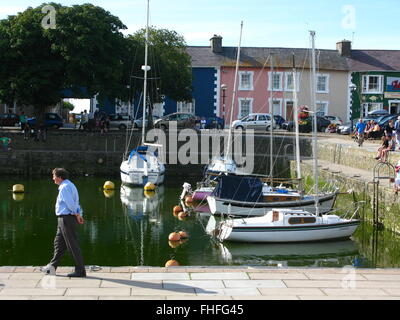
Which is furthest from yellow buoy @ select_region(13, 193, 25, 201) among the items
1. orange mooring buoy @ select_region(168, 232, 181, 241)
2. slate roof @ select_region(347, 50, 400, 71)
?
slate roof @ select_region(347, 50, 400, 71)

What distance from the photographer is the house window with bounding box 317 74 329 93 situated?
49.2 meters

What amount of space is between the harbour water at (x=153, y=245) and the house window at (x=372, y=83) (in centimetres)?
2840

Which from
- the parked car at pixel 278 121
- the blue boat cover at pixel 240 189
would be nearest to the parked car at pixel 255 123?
the parked car at pixel 278 121

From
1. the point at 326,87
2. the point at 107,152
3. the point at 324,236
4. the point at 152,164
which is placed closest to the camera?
the point at 324,236

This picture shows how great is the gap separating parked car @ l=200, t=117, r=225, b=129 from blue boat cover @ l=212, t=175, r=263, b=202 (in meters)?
22.0

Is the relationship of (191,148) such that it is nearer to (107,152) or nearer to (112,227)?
(107,152)

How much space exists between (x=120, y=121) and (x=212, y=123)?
6708mm

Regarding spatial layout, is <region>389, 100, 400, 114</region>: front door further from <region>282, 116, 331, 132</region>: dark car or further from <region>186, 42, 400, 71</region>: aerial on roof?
<region>282, 116, 331, 132</region>: dark car

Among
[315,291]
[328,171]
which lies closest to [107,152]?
[328,171]

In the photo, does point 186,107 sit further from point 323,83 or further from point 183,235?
point 183,235

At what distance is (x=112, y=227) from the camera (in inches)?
824

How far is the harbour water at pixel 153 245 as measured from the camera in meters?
16.0

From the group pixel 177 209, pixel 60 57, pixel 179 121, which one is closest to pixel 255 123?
pixel 179 121
